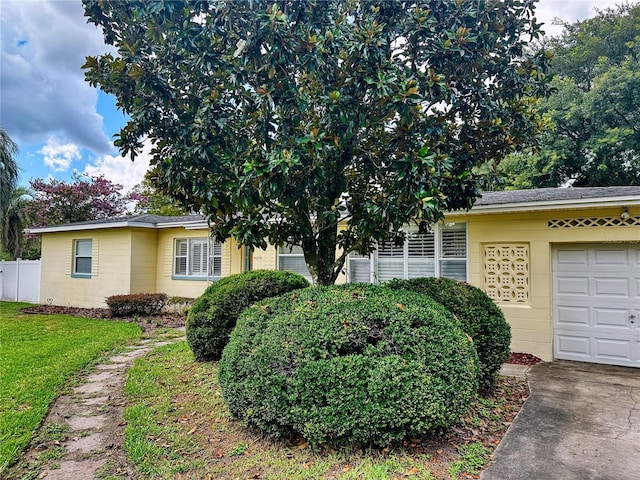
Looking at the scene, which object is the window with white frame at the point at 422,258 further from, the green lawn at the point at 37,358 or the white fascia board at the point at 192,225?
the green lawn at the point at 37,358

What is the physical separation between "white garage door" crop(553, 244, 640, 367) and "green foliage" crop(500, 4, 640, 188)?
9232 millimetres

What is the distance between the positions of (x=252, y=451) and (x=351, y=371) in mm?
1282

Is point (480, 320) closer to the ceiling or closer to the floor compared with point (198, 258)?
closer to the floor

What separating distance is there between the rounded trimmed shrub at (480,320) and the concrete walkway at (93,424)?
3715 mm

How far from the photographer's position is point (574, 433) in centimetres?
420

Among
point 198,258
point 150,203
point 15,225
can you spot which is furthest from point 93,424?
point 150,203

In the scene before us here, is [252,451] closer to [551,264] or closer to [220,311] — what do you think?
[220,311]

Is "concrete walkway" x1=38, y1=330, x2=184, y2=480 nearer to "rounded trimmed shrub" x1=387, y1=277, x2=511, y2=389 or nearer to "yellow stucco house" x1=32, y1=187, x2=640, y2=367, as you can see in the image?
"yellow stucco house" x1=32, y1=187, x2=640, y2=367

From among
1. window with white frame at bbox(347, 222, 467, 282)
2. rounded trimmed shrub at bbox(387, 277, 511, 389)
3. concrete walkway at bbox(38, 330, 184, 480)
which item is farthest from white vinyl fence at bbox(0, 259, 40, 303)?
rounded trimmed shrub at bbox(387, 277, 511, 389)

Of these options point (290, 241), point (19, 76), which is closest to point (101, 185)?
point (19, 76)

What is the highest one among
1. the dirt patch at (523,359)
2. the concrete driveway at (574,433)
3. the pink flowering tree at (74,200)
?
the pink flowering tree at (74,200)

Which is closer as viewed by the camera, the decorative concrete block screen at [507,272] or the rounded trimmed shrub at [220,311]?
the rounded trimmed shrub at [220,311]

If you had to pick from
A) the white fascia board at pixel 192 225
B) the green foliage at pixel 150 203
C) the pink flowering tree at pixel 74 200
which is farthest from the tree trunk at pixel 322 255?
the green foliage at pixel 150 203

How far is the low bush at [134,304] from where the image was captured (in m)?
12.1
